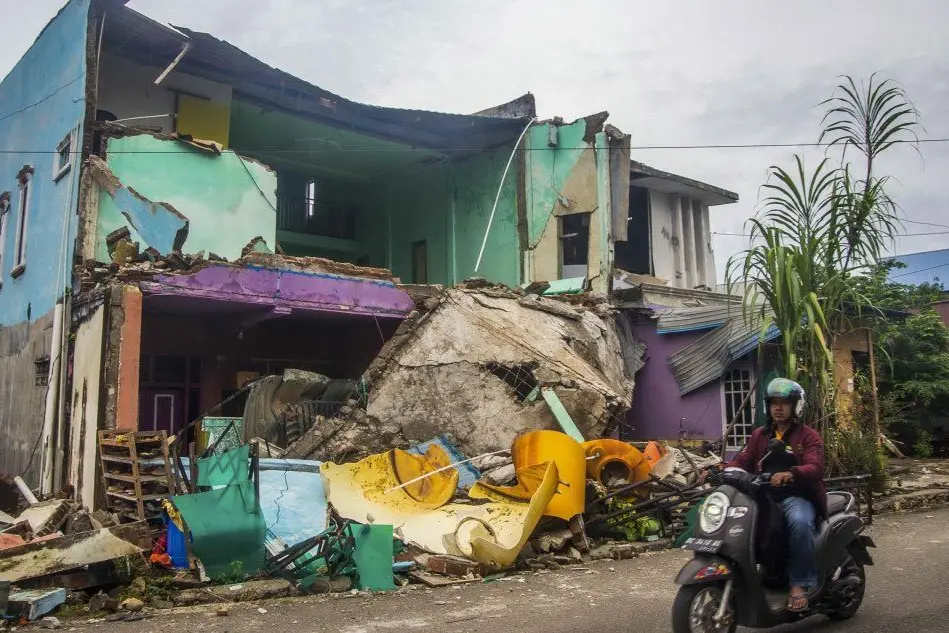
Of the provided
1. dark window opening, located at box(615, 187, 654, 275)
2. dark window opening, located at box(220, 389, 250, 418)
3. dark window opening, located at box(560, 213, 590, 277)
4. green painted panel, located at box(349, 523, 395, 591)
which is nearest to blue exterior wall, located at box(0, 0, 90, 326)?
dark window opening, located at box(220, 389, 250, 418)

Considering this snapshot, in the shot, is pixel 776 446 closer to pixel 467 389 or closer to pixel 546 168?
pixel 467 389

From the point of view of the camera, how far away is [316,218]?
66.5 feet

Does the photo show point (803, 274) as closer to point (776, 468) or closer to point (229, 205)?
point (776, 468)

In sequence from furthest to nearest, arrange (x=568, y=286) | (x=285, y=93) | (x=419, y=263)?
1. (x=419, y=263)
2. (x=568, y=286)
3. (x=285, y=93)

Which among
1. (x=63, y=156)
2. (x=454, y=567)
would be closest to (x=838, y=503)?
(x=454, y=567)

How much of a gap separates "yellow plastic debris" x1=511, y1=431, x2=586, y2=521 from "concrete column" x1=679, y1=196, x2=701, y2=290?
12.9m

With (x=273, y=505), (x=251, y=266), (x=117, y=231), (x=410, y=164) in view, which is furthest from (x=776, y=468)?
(x=410, y=164)

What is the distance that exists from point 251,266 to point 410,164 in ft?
24.5

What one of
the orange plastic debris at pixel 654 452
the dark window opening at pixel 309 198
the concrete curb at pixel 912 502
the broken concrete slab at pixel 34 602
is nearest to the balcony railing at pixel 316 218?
the dark window opening at pixel 309 198

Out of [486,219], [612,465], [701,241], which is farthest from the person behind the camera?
[701,241]

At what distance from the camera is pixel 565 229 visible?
17.0m

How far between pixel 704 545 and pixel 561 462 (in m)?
4.18

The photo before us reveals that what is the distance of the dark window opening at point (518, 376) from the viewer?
11.9 m

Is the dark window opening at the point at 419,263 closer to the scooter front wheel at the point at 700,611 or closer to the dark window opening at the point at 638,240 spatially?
the dark window opening at the point at 638,240
